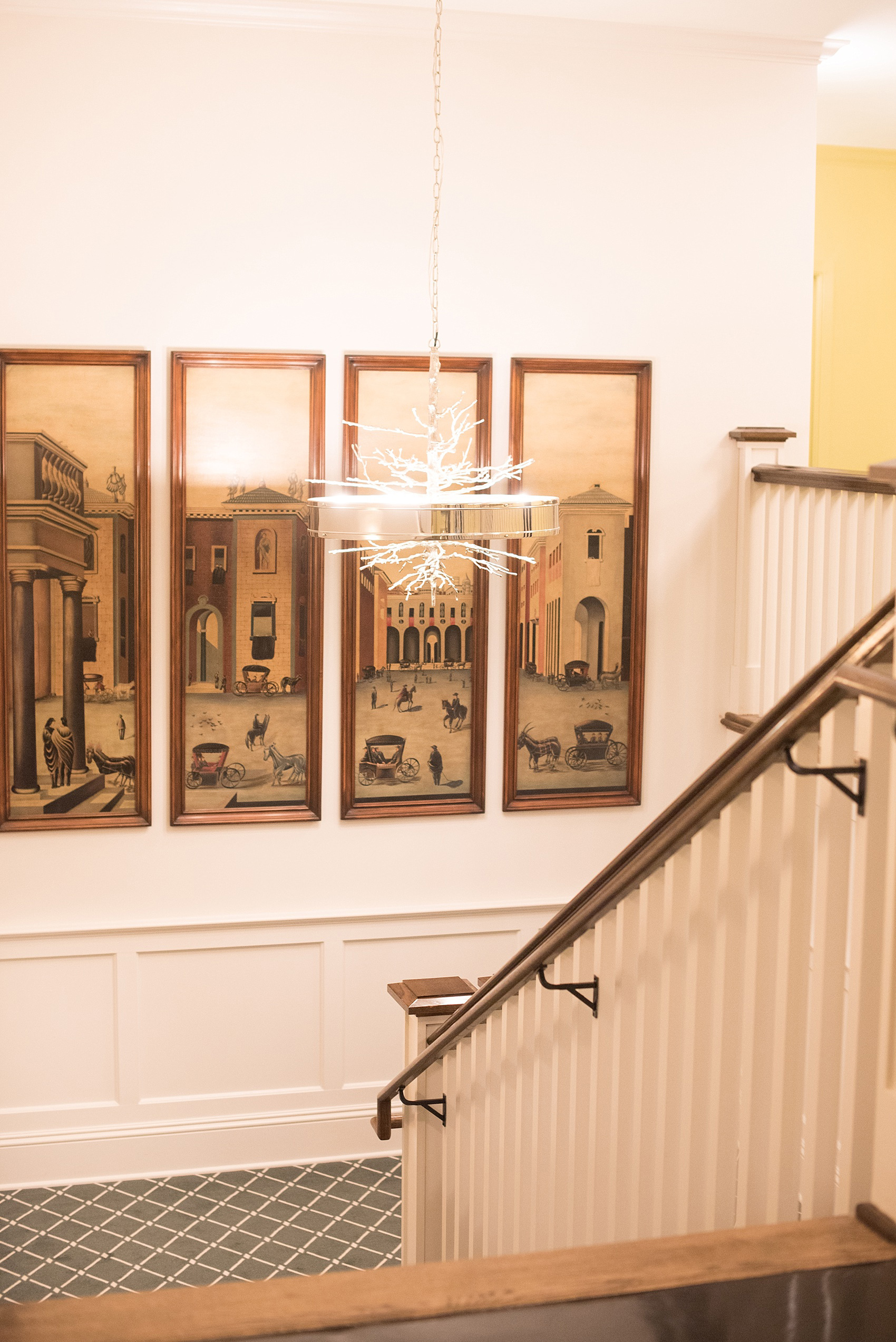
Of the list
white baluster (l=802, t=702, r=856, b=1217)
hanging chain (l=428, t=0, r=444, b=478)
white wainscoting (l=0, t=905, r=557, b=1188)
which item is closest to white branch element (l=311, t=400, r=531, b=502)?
hanging chain (l=428, t=0, r=444, b=478)

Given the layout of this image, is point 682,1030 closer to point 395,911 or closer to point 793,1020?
point 793,1020

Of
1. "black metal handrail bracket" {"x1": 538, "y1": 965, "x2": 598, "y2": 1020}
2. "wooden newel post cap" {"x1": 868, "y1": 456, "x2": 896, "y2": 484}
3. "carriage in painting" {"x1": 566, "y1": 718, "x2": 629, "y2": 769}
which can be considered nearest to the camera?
"wooden newel post cap" {"x1": 868, "y1": 456, "x2": 896, "y2": 484}

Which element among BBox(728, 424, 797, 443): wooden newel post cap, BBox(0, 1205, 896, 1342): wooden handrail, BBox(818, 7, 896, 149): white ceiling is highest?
BBox(818, 7, 896, 149): white ceiling

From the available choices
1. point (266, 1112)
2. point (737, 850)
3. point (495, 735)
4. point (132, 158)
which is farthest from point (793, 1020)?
point (132, 158)

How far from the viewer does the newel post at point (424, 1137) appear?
308cm

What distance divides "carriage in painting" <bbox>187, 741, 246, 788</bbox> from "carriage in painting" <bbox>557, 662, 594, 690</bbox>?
131 centimetres

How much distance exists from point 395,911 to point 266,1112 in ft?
3.08

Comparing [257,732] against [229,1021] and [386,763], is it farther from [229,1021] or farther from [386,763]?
[229,1021]

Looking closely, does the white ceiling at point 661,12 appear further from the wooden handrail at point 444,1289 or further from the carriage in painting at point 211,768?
the wooden handrail at point 444,1289

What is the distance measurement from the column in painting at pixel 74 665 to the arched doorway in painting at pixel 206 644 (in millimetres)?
402

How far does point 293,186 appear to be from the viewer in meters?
4.50

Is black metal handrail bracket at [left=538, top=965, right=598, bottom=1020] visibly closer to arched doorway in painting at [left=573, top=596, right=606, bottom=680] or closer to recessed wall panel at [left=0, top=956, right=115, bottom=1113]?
arched doorway in painting at [left=573, top=596, right=606, bottom=680]

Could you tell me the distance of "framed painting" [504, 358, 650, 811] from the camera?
4809mm

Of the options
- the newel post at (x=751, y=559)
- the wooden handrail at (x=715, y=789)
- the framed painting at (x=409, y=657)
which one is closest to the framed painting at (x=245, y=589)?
the framed painting at (x=409, y=657)
